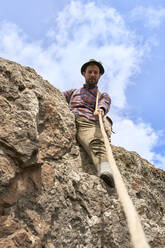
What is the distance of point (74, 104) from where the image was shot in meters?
4.06

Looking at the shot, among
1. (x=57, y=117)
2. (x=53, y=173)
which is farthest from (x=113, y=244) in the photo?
(x=57, y=117)

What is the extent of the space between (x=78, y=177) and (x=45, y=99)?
1064mm

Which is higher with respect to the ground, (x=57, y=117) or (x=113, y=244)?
(x=57, y=117)

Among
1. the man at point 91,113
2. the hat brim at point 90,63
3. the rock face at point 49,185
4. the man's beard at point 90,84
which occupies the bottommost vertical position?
the rock face at point 49,185

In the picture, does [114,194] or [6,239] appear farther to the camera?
[114,194]

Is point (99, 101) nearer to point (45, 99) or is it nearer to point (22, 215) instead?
point (45, 99)

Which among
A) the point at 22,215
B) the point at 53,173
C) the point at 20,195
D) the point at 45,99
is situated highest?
the point at 45,99

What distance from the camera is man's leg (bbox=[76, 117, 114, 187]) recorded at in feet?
10.4

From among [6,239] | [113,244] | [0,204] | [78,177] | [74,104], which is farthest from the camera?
[74,104]

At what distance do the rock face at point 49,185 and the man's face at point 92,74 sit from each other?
3.02 ft

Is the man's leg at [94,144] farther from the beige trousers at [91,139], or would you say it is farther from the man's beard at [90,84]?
the man's beard at [90,84]

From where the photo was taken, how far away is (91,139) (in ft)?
11.4

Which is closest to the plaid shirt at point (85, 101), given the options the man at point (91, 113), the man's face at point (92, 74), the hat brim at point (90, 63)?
the man at point (91, 113)

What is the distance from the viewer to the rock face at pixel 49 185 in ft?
7.39
